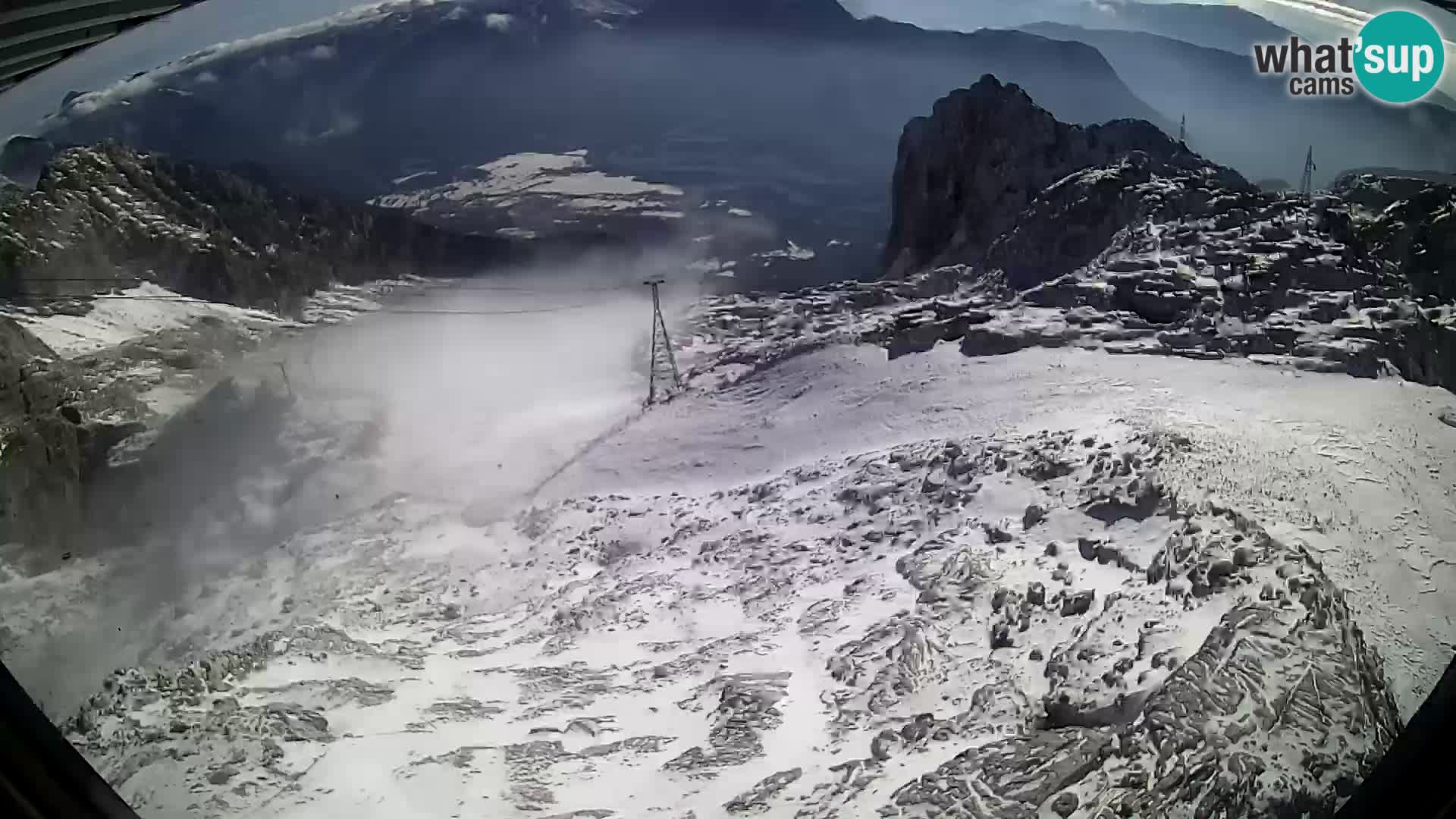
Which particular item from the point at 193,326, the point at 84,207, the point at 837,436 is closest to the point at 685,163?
the point at 837,436

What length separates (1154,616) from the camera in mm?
2000

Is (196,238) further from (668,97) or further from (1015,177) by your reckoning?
(1015,177)

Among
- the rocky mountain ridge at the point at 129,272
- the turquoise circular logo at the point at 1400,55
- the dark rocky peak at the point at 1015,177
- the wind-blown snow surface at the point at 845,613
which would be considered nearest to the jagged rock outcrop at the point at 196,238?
the rocky mountain ridge at the point at 129,272

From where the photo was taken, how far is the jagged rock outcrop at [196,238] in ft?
7.53

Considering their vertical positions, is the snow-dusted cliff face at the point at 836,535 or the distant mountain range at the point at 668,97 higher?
the distant mountain range at the point at 668,97

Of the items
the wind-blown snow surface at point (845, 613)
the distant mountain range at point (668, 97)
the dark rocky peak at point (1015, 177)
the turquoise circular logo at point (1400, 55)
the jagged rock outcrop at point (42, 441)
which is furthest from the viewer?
the dark rocky peak at point (1015, 177)

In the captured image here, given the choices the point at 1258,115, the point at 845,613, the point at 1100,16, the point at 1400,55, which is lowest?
the point at 845,613

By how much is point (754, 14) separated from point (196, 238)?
5.45 ft

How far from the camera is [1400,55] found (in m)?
2.00

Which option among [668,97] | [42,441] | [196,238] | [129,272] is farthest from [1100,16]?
[42,441]

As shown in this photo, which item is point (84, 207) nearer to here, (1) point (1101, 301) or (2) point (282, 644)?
(2) point (282, 644)

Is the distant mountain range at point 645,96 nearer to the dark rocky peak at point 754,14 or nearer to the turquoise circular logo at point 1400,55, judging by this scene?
the dark rocky peak at point 754,14

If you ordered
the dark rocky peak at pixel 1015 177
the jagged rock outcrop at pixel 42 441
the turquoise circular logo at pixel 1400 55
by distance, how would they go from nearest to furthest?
the turquoise circular logo at pixel 1400 55 < the jagged rock outcrop at pixel 42 441 < the dark rocky peak at pixel 1015 177

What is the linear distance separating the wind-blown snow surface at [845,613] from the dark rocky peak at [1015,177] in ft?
1.25
